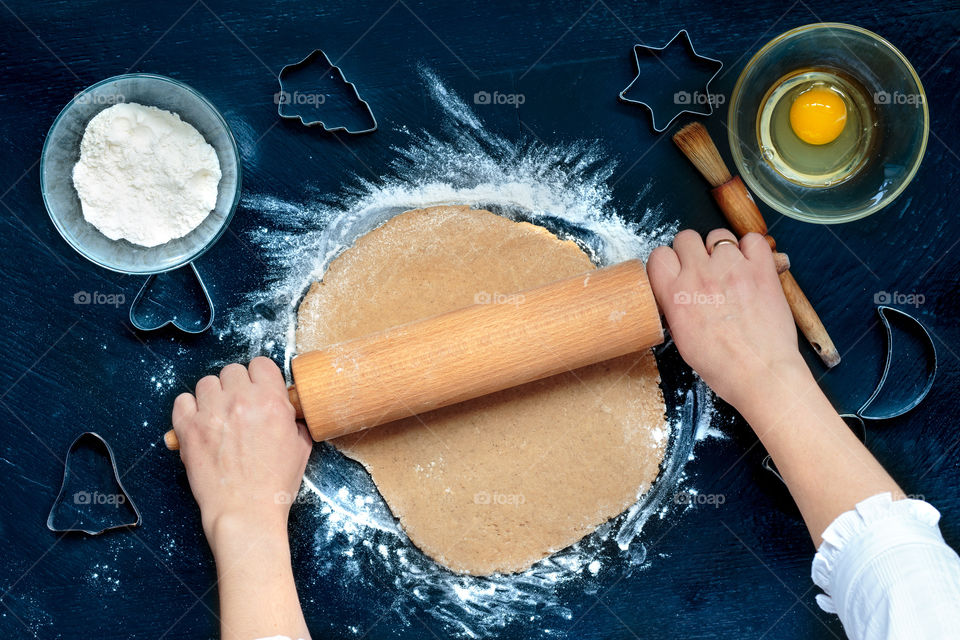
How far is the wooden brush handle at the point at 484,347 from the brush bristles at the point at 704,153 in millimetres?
268

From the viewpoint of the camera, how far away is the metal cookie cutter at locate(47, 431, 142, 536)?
141 centimetres

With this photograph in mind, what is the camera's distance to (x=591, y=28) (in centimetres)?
141

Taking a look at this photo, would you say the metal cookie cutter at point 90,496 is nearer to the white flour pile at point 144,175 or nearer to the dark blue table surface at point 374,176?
the dark blue table surface at point 374,176

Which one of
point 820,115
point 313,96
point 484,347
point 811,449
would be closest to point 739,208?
point 820,115

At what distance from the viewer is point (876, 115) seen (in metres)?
1.37

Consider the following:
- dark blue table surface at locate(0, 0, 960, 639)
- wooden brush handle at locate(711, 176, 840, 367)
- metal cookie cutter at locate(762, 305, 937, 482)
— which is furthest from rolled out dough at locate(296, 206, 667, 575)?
metal cookie cutter at locate(762, 305, 937, 482)

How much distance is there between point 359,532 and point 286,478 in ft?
0.66

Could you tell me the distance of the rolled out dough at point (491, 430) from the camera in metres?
1.38

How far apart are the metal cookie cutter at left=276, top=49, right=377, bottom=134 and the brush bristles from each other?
0.58m

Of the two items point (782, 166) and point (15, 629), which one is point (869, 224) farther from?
point (15, 629)

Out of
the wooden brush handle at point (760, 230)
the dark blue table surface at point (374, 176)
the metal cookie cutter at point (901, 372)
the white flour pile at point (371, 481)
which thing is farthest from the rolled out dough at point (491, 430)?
the metal cookie cutter at point (901, 372)

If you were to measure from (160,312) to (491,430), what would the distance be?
664 mm

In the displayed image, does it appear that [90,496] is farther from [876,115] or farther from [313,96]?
[876,115]

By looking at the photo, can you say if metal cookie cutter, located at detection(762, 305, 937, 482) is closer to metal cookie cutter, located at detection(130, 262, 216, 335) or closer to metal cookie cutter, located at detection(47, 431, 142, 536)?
metal cookie cutter, located at detection(130, 262, 216, 335)
